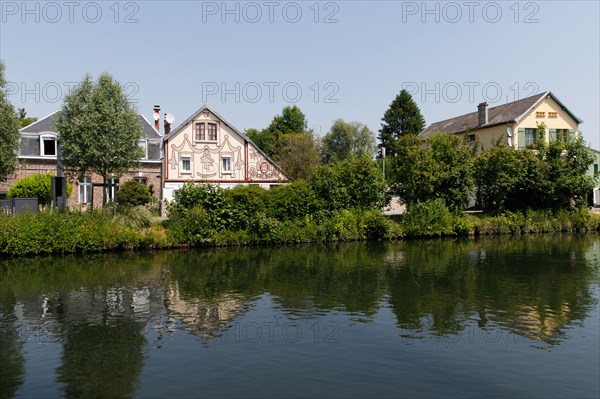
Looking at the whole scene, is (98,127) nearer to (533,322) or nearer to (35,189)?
(35,189)

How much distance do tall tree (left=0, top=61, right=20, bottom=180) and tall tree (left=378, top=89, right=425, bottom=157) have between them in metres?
53.3

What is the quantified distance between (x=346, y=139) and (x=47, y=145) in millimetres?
39814

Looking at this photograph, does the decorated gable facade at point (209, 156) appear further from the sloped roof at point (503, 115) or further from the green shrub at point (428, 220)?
the sloped roof at point (503, 115)

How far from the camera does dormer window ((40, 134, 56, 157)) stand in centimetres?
4000

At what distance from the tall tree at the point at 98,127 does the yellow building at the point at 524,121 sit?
32.3 meters

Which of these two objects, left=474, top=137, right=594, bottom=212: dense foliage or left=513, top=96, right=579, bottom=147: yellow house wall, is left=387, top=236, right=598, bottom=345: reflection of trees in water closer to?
left=474, top=137, right=594, bottom=212: dense foliage

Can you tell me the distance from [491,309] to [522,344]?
3428 millimetres

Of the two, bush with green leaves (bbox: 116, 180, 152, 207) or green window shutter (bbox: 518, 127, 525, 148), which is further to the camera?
green window shutter (bbox: 518, 127, 525, 148)

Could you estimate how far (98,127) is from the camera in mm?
29844

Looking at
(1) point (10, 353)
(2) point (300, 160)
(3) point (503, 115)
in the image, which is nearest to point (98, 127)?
(1) point (10, 353)

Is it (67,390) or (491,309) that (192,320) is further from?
(491,309)

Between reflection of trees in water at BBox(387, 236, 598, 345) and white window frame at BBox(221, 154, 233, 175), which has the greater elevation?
white window frame at BBox(221, 154, 233, 175)

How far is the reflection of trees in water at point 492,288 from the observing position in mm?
14539

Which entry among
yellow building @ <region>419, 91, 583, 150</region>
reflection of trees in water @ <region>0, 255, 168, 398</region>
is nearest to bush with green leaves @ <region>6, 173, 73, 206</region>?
reflection of trees in water @ <region>0, 255, 168, 398</region>
